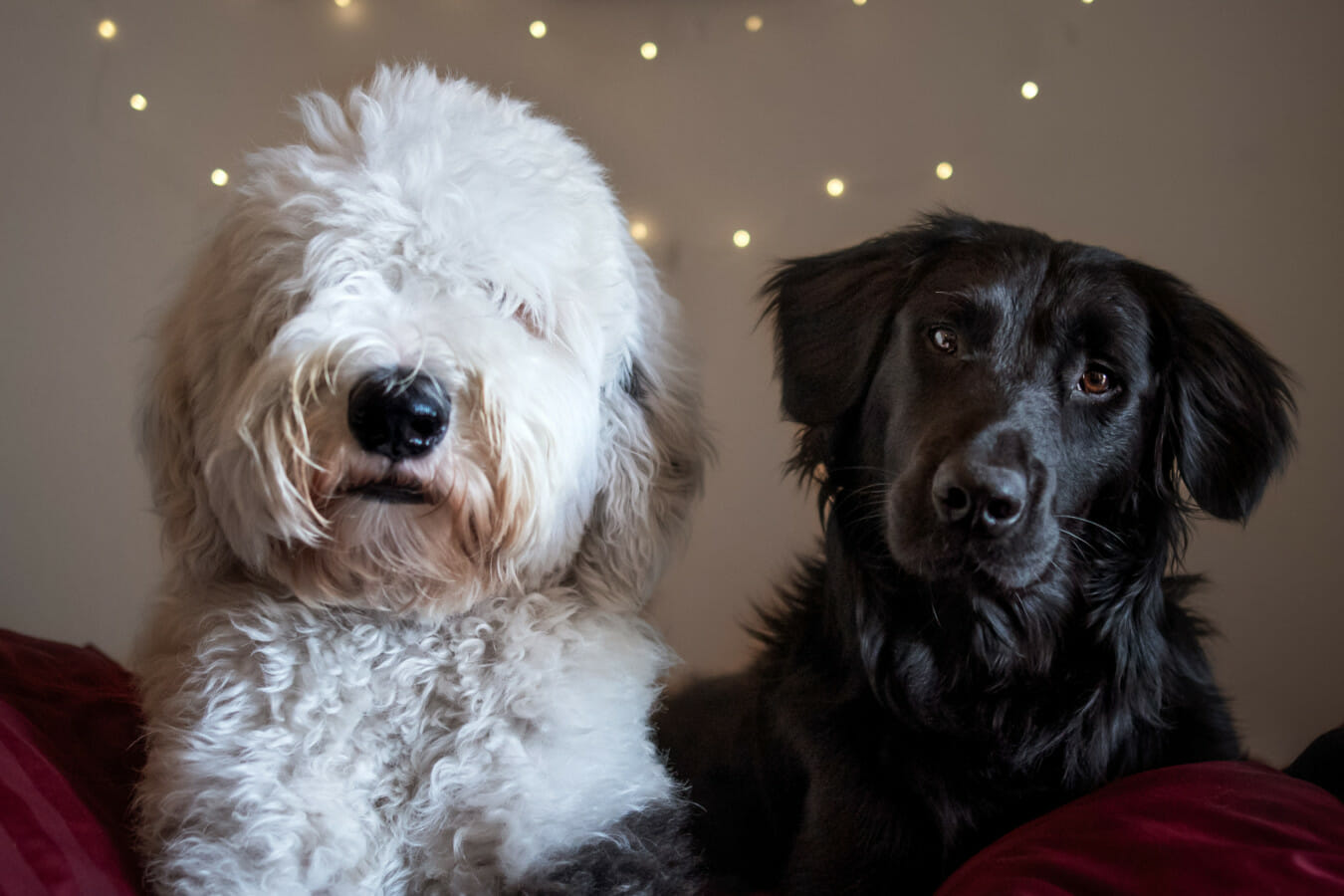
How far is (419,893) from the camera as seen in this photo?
1.21 meters

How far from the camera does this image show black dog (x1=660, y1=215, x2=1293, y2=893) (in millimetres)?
1263

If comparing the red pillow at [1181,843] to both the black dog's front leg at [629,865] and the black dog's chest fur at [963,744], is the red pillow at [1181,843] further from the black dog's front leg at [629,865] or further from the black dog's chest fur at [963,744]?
the black dog's front leg at [629,865]

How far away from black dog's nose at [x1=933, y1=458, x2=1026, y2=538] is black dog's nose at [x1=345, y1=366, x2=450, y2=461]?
0.58m

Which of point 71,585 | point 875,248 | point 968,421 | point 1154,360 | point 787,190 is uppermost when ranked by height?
point 787,190

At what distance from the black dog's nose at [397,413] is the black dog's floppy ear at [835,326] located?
562 mm

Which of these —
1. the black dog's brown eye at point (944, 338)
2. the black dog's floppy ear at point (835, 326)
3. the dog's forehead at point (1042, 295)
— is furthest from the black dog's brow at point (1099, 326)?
the black dog's floppy ear at point (835, 326)

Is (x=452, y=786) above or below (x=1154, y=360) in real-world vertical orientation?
below

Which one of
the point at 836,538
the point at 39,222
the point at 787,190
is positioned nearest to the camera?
the point at 836,538

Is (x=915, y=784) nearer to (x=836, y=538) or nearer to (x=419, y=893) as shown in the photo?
(x=836, y=538)

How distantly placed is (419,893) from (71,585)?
181cm

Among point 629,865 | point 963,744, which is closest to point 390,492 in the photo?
point 629,865

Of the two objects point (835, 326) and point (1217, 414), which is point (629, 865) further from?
point (1217, 414)

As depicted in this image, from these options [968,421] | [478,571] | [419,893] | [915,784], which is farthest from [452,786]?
[968,421]

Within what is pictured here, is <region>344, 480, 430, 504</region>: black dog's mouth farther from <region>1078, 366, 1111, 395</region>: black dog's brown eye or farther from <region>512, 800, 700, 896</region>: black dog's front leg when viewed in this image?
<region>1078, 366, 1111, 395</region>: black dog's brown eye
